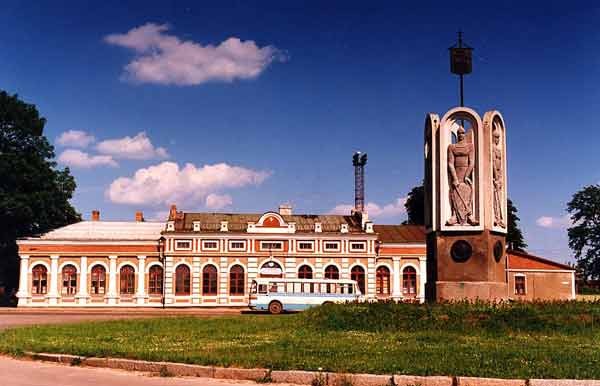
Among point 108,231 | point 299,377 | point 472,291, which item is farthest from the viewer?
point 108,231

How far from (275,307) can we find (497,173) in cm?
2138

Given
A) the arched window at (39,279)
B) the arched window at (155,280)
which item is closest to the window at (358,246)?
the arched window at (155,280)

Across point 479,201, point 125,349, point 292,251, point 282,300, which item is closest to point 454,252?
point 479,201

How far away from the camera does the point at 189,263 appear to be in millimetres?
52375

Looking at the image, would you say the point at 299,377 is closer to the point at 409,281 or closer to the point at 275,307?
the point at 275,307

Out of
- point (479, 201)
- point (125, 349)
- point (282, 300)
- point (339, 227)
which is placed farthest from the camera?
point (339, 227)

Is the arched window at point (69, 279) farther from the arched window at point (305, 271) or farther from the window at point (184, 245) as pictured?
the arched window at point (305, 271)

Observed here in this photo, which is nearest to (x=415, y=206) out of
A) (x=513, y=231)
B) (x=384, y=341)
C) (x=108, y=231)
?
(x=513, y=231)

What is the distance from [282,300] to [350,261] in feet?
35.7

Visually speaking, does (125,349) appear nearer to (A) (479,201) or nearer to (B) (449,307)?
(B) (449,307)

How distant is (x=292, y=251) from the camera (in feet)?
174

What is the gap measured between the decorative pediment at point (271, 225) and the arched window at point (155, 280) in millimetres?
7104

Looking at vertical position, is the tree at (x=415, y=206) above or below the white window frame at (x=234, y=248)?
above

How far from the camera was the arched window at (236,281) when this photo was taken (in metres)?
52.6
